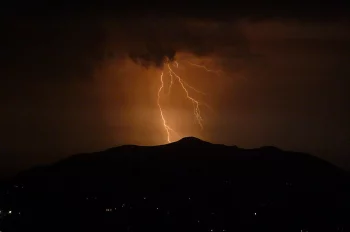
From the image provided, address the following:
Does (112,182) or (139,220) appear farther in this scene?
(112,182)

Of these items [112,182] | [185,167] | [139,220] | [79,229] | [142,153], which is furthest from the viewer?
[142,153]

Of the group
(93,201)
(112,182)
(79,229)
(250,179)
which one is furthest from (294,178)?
(79,229)

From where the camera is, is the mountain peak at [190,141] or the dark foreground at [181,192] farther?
the mountain peak at [190,141]

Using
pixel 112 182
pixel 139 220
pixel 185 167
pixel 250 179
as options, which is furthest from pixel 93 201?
pixel 185 167

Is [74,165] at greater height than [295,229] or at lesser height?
greater

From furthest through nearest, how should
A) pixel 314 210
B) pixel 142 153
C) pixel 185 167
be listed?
1. pixel 142 153
2. pixel 185 167
3. pixel 314 210

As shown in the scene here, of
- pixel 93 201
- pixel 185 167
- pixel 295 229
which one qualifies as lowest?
pixel 295 229

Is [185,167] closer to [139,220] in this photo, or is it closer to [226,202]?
[226,202]

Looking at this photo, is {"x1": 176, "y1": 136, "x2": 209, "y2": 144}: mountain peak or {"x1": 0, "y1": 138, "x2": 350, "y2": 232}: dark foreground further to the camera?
{"x1": 176, "y1": 136, "x2": 209, "y2": 144}: mountain peak
